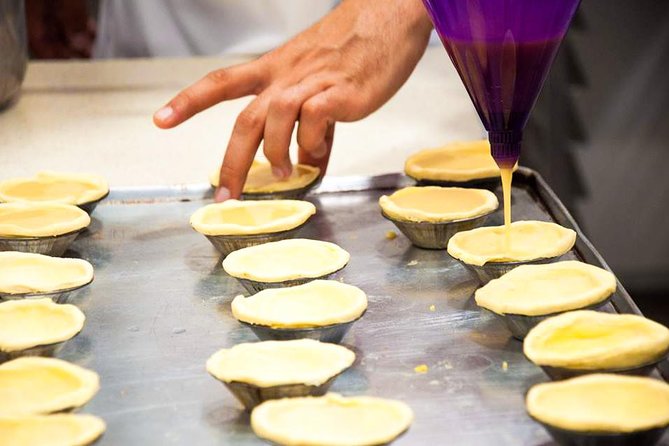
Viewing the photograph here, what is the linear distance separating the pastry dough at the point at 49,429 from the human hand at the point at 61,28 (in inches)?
170

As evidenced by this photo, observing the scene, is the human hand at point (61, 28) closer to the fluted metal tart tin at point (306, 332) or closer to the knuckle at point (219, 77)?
the knuckle at point (219, 77)

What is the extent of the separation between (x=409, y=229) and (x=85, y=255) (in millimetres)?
676

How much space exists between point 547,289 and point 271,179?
0.88 metres

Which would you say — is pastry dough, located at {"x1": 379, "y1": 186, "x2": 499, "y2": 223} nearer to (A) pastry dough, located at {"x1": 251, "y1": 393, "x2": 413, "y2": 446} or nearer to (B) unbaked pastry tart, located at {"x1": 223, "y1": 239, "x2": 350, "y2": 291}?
(B) unbaked pastry tart, located at {"x1": 223, "y1": 239, "x2": 350, "y2": 291}

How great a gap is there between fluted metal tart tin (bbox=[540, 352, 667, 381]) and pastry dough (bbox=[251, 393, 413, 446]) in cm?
24

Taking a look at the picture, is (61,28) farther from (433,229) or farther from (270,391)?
(270,391)

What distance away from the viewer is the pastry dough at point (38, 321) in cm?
161

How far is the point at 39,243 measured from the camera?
203 cm

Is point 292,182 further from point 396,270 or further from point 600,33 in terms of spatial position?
point 600,33

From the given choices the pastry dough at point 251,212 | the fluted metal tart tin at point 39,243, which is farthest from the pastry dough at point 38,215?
the pastry dough at point 251,212

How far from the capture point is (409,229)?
2.06 m

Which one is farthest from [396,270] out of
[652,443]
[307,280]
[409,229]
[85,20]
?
[85,20]

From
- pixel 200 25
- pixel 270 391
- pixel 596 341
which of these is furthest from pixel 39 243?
pixel 200 25

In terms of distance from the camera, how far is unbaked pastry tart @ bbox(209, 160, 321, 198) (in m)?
2.34
